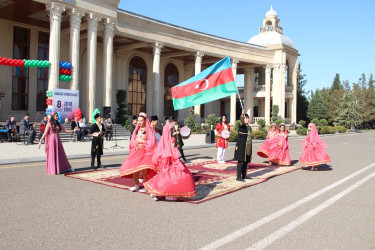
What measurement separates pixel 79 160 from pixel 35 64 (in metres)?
13.9

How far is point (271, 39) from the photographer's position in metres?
48.1

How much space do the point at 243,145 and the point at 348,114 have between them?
199ft

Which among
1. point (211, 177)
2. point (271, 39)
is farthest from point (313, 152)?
point (271, 39)

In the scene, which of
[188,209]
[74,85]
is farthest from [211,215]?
[74,85]

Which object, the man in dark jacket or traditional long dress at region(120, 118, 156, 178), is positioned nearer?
traditional long dress at region(120, 118, 156, 178)

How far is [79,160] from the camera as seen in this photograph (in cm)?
1365

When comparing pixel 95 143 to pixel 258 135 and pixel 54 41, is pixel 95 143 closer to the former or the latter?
pixel 54 41

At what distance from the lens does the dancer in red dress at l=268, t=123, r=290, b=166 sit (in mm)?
13287

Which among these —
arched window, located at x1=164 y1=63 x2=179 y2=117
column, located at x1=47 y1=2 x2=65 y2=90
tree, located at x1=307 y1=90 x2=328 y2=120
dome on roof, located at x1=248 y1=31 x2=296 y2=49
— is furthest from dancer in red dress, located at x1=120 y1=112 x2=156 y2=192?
tree, located at x1=307 y1=90 x2=328 y2=120

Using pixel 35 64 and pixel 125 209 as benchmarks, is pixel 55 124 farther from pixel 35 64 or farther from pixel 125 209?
pixel 35 64

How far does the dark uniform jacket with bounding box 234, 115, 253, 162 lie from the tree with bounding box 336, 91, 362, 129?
59401mm

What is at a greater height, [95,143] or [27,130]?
[27,130]

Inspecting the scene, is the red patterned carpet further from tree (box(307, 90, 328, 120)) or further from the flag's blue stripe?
tree (box(307, 90, 328, 120))

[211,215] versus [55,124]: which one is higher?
[55,124]
